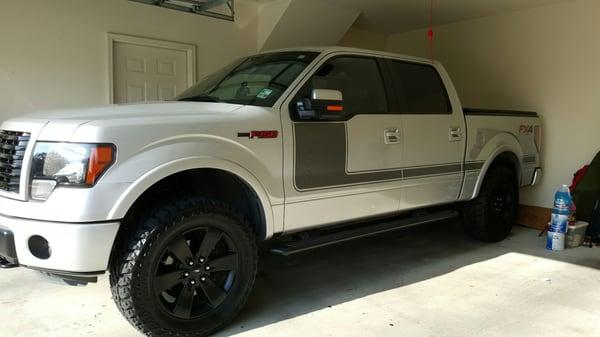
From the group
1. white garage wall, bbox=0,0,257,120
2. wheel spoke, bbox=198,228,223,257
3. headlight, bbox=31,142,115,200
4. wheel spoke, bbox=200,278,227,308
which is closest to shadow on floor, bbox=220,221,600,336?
wheel spoke, bbox=200,278,227,308

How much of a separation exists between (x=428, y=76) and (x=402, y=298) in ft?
7.05

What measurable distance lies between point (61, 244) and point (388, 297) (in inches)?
94.2

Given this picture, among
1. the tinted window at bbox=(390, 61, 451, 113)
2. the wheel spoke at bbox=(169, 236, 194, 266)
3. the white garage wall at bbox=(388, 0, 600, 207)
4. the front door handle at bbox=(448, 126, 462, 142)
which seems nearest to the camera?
the wheel spoke at bbox=(169, 236, 194, 266)

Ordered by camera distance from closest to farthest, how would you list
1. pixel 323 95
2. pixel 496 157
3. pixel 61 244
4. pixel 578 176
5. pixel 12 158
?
Answer: pixel 61 244 → pixel 12 158 → pixel 323 95 → pixel 496 157 → pixel 578 176

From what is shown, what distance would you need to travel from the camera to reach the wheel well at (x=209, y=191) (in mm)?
2938

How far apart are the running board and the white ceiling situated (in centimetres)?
323

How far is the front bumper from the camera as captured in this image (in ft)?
8.26

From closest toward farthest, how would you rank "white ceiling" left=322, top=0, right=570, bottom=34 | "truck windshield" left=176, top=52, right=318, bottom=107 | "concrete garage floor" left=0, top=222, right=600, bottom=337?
"concrete garage floor" left=0, top=222, right=600, bottom=337 < "truck windshield" left=176, top=52, right=318, bottom=107 < "white ceiling" left=322, top=0, right=570, bottom=34

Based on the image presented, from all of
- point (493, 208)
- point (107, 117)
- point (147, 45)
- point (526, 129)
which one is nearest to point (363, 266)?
point (493, 208)

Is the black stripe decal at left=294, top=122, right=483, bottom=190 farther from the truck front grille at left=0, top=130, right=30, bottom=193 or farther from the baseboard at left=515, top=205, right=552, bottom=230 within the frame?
the baseboard at left=515, top=205, right=552, bottom=230

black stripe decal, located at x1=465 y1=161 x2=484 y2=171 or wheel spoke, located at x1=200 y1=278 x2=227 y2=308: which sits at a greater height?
black stripe decal, located at x1=465 y1=161 x2=484 y2=171

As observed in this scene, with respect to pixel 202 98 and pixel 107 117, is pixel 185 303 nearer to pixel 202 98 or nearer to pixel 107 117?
pixel 107 117

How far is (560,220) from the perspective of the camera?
5230mm

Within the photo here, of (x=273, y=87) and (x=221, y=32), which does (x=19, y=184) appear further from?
(x=221, y=32)
